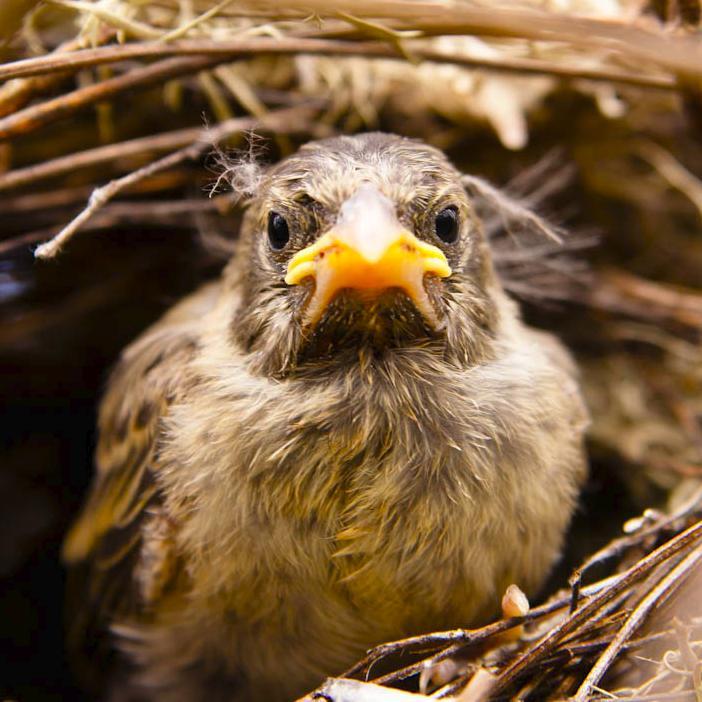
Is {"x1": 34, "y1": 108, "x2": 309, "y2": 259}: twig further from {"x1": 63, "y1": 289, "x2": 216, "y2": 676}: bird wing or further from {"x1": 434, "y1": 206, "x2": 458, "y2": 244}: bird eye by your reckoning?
{"x1": 434, "y1": 206, "x2": 458, "y2": 244}: bird eye

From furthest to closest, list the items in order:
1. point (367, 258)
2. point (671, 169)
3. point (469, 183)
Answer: point (671, 169)
point (469, 183)
point (367, 258)

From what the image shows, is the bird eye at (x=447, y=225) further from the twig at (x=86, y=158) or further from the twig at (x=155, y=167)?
the twig at (x=86, y=158)

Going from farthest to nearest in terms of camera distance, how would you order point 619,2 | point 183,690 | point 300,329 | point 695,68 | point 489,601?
point 619,2
point 183,690
point 489,601
point 300,329
point 695,68

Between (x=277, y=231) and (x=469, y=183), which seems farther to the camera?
(x=469, y=183)

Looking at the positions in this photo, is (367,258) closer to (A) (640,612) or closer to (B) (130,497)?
(A) (640,612)

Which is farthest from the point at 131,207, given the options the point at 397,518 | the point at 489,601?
the point at 489,601

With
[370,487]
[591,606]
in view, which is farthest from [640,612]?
[370,487]

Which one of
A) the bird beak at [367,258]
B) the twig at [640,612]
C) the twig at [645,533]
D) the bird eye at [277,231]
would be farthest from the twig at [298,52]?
the twig at [640,612]

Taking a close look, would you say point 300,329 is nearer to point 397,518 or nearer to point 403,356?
point 403,356
